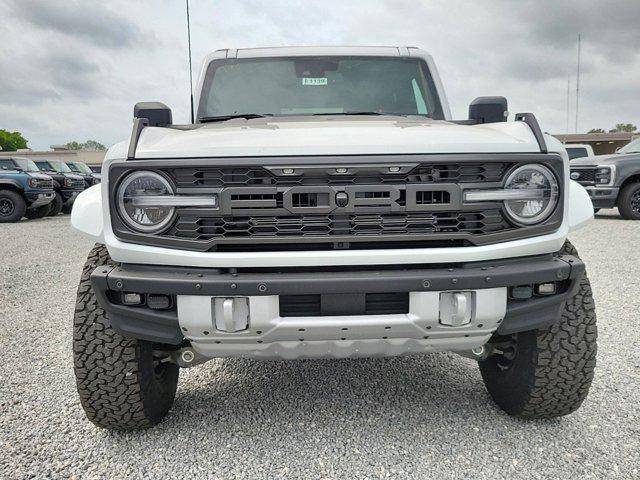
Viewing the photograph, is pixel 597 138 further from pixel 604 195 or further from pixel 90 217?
pixel 90 217

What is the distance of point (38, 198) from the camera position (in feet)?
44.6

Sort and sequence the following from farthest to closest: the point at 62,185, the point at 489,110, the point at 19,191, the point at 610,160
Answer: the point at 62,185 → the point at 19,191 → the point at 610,160 → the point at 489,110

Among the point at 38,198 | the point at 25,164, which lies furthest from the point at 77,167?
the point at 38,198

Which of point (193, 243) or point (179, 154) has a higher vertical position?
point (179, 154)

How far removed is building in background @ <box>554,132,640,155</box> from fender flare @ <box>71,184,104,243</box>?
34677 mm

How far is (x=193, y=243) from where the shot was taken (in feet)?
6.49

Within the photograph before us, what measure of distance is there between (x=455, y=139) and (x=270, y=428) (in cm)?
155

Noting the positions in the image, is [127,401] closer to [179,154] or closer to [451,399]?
[179,154]

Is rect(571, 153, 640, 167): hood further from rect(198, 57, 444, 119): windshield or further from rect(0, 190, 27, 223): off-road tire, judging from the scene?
rect(0, 190, 27, 223): off-road tire

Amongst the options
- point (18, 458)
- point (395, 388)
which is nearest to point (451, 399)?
point (395, 388)

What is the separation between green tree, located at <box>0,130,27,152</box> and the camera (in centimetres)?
8157

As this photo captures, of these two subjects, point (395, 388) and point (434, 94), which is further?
point (434, 94)

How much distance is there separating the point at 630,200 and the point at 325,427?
10451 mm

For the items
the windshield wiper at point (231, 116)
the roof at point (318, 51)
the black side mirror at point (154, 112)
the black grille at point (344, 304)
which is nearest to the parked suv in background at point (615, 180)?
the roof at point (318, 51)
